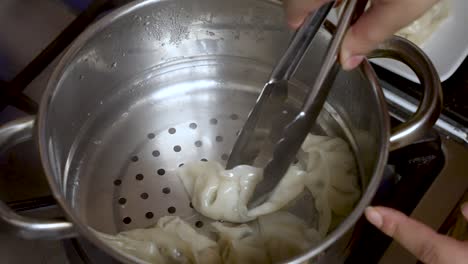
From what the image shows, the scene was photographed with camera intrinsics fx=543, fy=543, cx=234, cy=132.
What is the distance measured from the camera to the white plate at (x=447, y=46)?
738 mm

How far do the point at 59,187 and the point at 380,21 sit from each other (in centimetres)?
32

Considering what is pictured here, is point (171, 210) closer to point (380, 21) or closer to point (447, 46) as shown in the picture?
point (380, 21)

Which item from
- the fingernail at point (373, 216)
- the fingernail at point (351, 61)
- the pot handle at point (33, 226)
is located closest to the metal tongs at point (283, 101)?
the fingernail at point (351, 61)

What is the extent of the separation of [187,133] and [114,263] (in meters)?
0.29

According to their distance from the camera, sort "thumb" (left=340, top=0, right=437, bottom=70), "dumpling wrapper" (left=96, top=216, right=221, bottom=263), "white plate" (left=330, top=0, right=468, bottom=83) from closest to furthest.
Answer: "thumb" (left=340, top=0, right=437, bottom=70) → "dumpling wrapper" (left=96, top=216, right=221, bottom=263) → "white plate" (left=330, top=0, right=468, bottom=83)

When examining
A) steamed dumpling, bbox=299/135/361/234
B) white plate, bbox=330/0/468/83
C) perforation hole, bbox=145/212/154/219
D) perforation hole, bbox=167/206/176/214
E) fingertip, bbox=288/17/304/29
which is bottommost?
perforation hole, bbox=145/212/154/219

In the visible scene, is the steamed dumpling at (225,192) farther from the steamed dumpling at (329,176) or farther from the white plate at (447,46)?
the white plate at (447,46)

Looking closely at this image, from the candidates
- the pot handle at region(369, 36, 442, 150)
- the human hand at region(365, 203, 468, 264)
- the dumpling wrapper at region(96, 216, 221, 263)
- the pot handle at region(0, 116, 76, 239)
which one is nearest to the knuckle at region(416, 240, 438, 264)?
the human hand at region(365, 203, 468, 264)

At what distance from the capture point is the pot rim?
464mm

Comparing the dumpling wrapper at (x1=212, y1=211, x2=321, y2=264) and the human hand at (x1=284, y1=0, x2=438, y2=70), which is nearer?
the human hand at (x1=284, y1=0, x2=438, y2=70)

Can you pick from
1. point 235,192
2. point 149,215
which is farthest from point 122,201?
point 235,192

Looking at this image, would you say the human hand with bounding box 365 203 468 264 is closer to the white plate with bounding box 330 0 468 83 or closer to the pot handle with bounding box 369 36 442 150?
the pot handle with bounding box 369 36 442 150

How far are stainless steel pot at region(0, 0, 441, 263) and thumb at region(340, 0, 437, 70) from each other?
0.34 ft

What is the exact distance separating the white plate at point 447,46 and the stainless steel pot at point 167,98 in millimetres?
96
